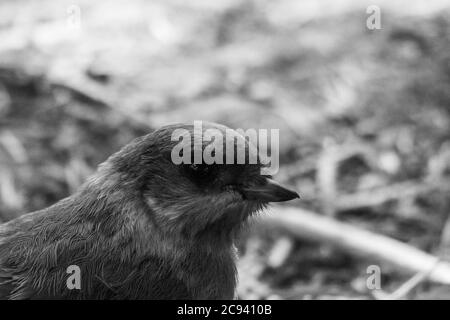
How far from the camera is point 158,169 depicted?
13.6ft

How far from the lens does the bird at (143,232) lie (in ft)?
13.0

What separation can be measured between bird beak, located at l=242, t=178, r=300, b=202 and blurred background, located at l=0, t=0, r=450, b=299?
1052mm

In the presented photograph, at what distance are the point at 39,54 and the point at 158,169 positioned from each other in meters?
4.19

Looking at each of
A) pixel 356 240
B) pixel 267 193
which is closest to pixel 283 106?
pixel 356 240

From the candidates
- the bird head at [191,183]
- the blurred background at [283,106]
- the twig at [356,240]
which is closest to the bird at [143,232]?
the bird head at [191,183]

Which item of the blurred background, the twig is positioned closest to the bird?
the blurred background

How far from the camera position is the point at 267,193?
415 centimetres

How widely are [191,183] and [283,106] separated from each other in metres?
3.41

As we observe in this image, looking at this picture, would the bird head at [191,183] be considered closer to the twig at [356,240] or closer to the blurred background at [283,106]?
the blurred background at [283,106]

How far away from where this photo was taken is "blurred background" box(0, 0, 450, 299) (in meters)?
5.67

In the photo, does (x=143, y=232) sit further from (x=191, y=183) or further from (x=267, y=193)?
(x=267, y=193)

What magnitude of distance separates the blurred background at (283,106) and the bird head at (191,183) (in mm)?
1091
